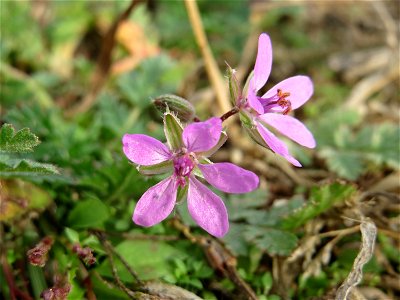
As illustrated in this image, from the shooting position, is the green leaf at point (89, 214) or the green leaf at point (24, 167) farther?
the green leaf at point (89, 214)

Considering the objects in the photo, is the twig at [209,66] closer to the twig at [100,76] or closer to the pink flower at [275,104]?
the twig at [100,76]

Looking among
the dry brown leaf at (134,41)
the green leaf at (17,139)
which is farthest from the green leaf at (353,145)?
the green leaf at (17,139)

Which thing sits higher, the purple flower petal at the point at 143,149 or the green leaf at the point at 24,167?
the green leaf at the point at 24,167

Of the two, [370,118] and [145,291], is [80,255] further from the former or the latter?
[370,118]

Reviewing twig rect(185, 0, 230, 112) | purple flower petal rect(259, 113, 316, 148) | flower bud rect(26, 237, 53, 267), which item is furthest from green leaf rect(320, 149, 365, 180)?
flower bud rect(26, 237, 53, 267)

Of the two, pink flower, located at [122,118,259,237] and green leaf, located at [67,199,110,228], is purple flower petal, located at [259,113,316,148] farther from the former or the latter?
green leaf, located at [67,199,110,228]

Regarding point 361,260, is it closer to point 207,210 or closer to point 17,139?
point 207,210
